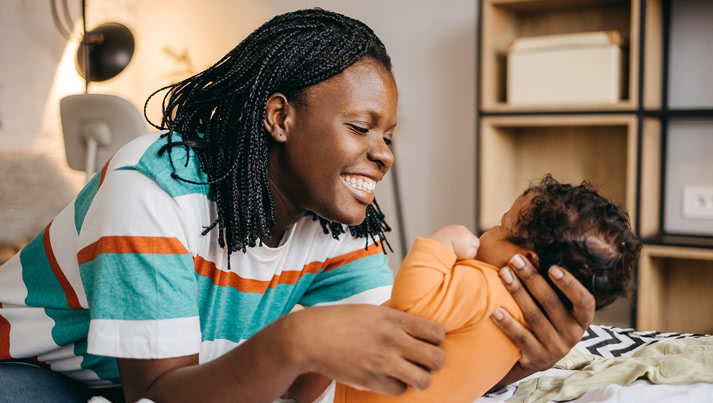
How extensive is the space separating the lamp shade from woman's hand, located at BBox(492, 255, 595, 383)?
8.23 feet

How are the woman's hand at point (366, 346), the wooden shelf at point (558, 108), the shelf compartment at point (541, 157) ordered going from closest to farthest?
the woman's hand at point (366, 346) → the wooden shelf at point (558, 108) → the shelf compartment at point (541, 157)

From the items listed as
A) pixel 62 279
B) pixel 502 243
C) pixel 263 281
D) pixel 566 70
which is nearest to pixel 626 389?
pixel 502 243

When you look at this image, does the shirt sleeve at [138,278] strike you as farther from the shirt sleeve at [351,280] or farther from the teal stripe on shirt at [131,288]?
the shirt sleeve at [351,280]

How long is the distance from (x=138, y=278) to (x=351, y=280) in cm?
46

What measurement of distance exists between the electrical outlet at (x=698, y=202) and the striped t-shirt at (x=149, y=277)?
5.22 ft

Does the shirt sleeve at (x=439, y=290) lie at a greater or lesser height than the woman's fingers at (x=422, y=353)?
greater

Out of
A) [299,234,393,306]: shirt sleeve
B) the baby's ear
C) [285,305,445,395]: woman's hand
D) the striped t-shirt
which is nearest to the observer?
[285,305,445,395]: woman's hand

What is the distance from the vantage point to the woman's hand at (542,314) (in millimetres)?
931

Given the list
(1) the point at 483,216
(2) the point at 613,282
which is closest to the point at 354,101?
(2) the point at 613,282

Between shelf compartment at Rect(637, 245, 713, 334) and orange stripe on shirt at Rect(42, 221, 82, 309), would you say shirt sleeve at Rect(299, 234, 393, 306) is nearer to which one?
orange stripe on shirt at Rect(42, 221, 82, 309)

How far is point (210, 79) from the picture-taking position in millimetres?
1120

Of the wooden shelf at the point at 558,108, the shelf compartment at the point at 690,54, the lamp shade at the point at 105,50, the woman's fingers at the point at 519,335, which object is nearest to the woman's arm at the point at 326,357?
the woman's fingers at the point at 519,335

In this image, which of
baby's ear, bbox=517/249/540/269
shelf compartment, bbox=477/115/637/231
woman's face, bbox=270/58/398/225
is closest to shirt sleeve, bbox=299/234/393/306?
woman's face, bbox=270/58/398/225

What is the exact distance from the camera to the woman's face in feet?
3.36
